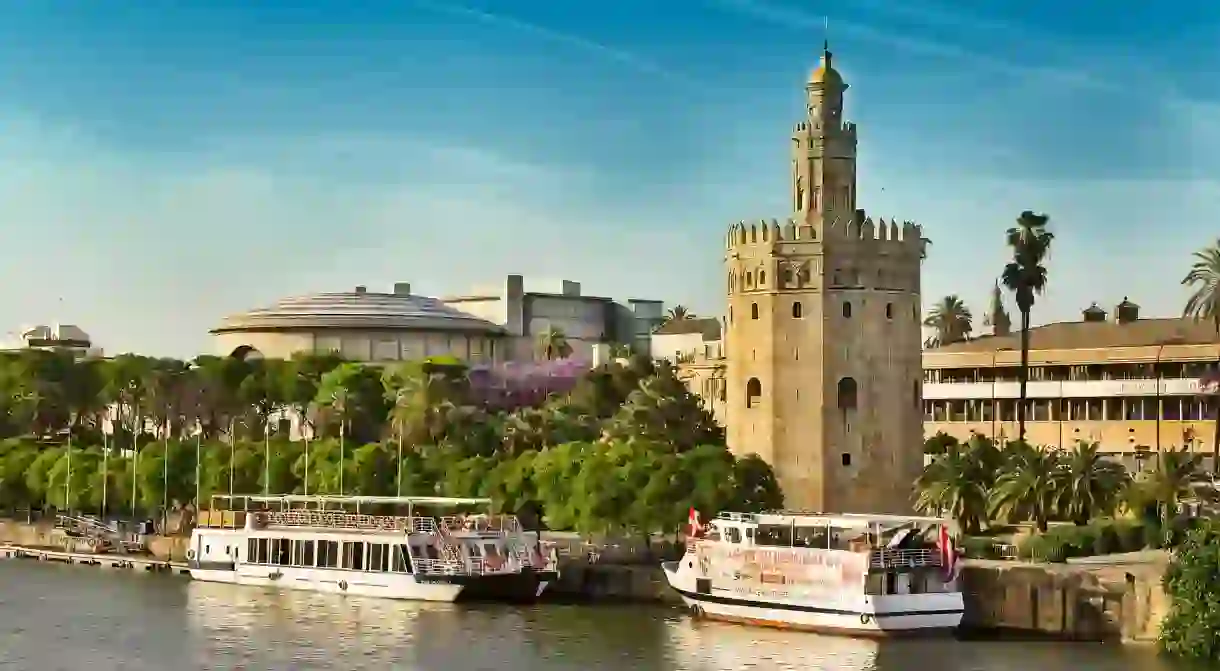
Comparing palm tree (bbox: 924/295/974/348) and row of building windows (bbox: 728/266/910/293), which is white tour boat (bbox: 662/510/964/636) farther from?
palm tree (bbox: 924/295/974/348)

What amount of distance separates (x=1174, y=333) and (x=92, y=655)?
209 feet

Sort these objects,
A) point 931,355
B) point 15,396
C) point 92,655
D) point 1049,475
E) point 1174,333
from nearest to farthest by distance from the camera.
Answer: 1. point 92,655
2. point 1049,475
3. point 1174,333
4. point 931,355
5. point 15,396

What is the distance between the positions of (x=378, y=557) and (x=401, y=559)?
5.21 feet

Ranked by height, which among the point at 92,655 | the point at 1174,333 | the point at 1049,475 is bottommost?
the point at 92,655

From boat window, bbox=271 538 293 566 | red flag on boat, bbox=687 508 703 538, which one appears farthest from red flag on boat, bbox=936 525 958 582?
boat window, bbox=271 538 293 566

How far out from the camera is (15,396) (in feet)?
423

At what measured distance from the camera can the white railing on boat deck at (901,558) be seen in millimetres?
60688

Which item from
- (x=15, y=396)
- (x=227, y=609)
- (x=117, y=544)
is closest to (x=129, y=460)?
(x=117, y=544)

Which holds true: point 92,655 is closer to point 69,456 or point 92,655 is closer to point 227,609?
point 227,609

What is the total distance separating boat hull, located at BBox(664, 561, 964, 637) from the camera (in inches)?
2373

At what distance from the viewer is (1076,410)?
105 metres

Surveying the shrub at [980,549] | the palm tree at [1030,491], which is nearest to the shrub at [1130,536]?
the palm tree at [1030,491]

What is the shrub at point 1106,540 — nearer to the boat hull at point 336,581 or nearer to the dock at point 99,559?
the boat hull at point 336,581

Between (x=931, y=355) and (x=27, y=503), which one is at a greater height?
(x=931, y=355)
